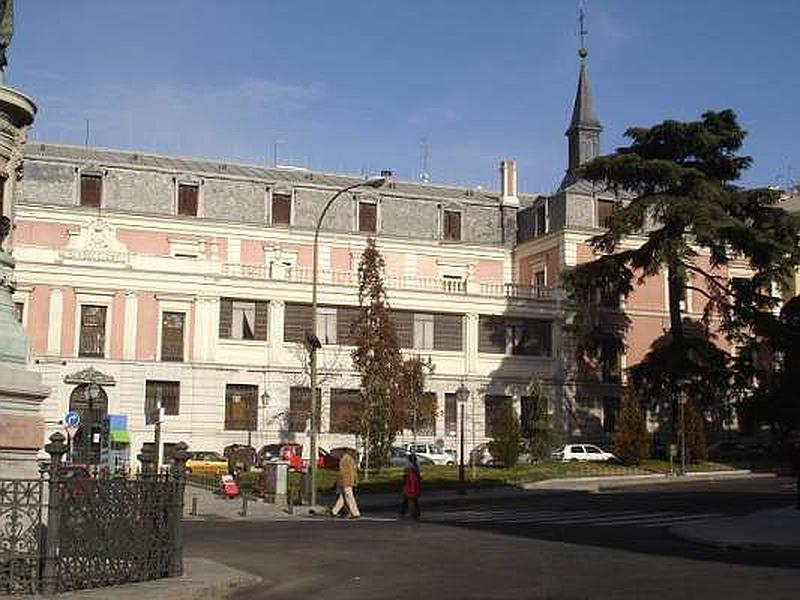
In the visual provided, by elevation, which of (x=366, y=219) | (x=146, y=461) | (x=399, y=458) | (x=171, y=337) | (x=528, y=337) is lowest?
(x=399, y=458)

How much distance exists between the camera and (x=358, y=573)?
14.5 m

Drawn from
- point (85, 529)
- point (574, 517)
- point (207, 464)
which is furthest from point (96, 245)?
point (85, 529)

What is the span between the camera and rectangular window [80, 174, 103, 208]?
193ft

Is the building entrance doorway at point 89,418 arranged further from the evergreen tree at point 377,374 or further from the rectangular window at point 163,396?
the evergreen tree at point 377,374

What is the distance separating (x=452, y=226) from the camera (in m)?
66.2

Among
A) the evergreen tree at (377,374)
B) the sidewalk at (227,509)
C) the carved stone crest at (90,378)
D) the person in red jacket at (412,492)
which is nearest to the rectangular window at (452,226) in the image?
the evergreen tree at (377,374)

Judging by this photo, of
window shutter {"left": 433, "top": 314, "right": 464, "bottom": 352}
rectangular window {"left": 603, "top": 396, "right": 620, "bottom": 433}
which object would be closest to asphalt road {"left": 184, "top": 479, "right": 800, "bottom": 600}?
window shutter {"left": 433, "top": 314, "right": 464, "bottom": 352}

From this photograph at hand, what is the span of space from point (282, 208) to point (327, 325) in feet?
34.8

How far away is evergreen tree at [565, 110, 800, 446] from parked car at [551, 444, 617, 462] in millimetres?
3824

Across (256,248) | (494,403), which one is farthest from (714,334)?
(256,248)

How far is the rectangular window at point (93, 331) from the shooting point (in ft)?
167

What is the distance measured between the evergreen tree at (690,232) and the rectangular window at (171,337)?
18.4 metres

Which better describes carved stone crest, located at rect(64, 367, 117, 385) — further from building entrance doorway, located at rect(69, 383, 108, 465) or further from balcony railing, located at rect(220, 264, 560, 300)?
balcony railing, located at rect(220, 264, 560, 300)

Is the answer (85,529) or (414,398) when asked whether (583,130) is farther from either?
(85,529)
